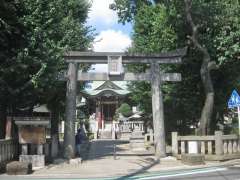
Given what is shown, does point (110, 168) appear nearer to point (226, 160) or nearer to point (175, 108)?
point (226, 160)

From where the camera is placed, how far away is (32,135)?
20.0m

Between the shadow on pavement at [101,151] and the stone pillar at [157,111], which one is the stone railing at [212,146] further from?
the shadow on pavement at [101,151]

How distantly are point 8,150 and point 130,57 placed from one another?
7594mm

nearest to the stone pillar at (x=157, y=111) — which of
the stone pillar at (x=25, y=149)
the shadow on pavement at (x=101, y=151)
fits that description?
the shadow on pavement at (x=101, y=151)

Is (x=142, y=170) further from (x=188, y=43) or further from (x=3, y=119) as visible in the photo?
(x=188, y=43)

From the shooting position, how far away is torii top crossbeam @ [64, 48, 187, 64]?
74.4ft

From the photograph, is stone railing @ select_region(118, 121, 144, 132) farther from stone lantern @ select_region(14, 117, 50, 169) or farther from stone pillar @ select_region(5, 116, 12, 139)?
stone lantern @ select_region(14, 117, 50, 169)

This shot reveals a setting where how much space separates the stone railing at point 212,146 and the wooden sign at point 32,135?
6.68 metres

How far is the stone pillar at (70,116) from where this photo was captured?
864 inches

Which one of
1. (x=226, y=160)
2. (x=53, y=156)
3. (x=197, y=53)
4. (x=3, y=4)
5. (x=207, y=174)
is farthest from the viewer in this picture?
(x=197, y=53)

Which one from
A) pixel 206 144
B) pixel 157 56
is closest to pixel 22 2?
pixel 157 56

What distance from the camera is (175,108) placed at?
102 feet

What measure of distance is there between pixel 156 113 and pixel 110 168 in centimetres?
498

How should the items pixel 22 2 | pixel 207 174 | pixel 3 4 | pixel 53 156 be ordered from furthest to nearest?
pixel 53 156 → pixel 22 2 → pixel 3 4 → pixel 207 174
